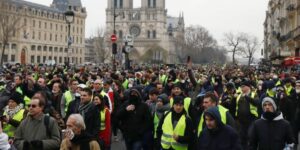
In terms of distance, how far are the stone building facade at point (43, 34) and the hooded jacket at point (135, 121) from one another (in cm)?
8884

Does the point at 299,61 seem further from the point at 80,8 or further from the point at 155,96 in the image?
the point at 80,8

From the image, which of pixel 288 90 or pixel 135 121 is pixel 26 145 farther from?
pixel 288 90

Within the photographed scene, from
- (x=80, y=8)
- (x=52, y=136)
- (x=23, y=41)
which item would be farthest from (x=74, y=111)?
(x=80, y=8)

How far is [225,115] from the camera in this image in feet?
25.1

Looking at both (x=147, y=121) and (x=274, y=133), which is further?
(x=147, y=121)

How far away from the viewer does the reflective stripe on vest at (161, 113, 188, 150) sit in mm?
7750

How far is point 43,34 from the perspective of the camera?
373ft

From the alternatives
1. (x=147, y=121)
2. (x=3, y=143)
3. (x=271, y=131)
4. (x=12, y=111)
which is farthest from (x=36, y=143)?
(x=271, y=131)

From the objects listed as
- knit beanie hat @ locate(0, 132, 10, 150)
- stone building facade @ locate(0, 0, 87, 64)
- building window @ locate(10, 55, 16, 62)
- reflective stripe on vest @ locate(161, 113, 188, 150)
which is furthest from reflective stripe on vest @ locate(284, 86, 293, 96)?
building window @ locate(10, 55, 16, 62)

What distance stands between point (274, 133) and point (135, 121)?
263cm

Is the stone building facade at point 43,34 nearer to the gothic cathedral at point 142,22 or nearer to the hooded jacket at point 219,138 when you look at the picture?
the gothic cathedral at point 142,22

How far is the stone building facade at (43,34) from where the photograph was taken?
101 m

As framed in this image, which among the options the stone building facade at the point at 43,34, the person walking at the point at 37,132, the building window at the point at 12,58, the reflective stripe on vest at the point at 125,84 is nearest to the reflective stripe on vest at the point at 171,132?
the person walking at the point at 37,132

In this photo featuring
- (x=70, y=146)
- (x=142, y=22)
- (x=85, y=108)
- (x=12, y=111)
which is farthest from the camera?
(x=142, y=22)
